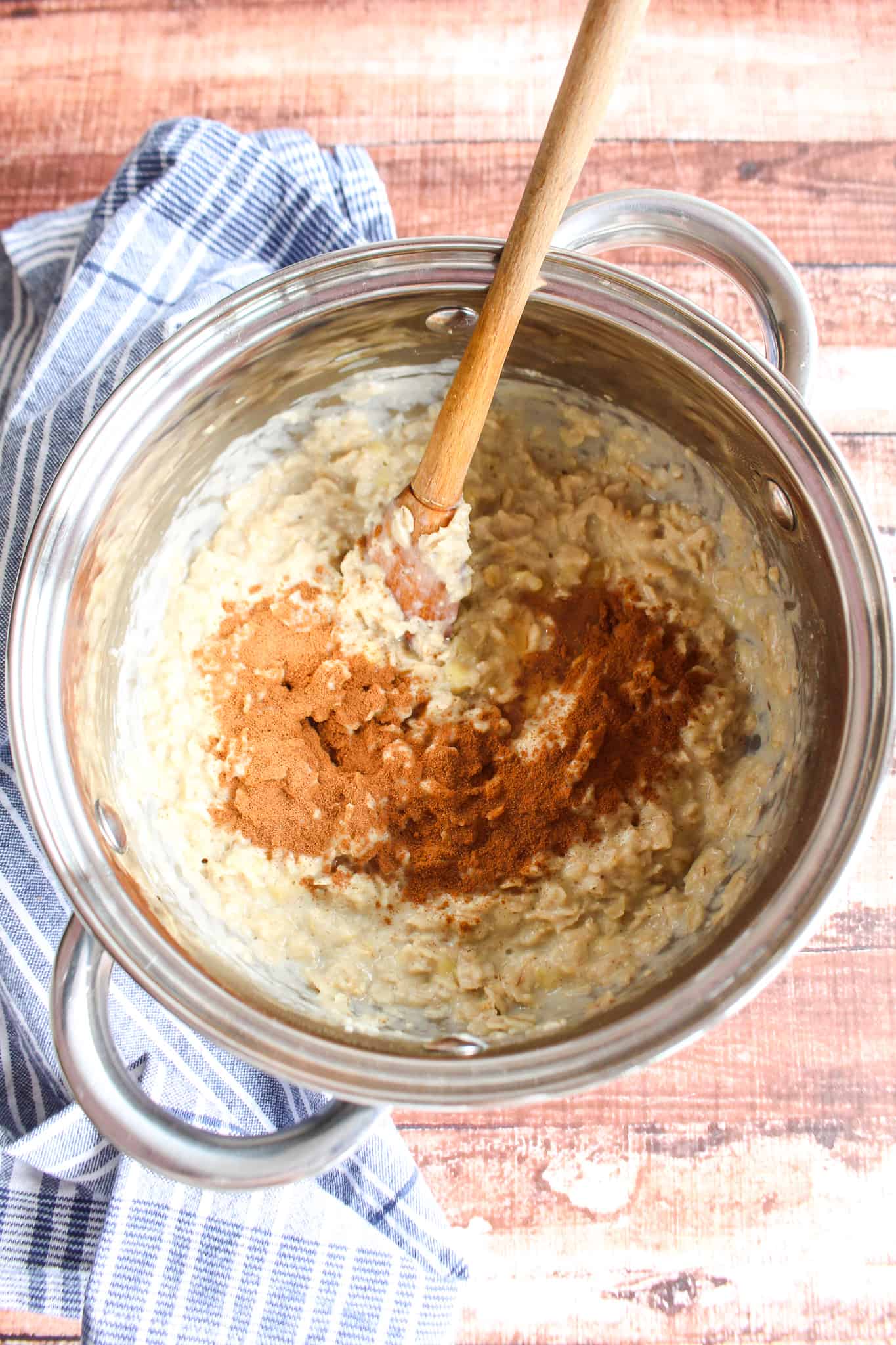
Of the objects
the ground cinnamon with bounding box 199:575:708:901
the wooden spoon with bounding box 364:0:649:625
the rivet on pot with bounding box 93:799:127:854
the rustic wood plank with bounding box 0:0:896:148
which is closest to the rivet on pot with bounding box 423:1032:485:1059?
the ground cinnamon with bounding box 199:575:708:901

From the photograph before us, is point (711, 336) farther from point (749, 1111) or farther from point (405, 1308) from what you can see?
point (405, 1308)

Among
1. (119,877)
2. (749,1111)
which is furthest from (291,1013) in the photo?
(749,1111)

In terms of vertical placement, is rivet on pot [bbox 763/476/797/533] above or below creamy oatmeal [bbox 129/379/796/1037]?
above

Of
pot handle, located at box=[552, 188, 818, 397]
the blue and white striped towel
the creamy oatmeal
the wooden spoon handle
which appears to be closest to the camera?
the wooden spoon handle

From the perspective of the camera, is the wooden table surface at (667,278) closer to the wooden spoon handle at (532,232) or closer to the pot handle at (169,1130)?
the pot handle at (169,1130)

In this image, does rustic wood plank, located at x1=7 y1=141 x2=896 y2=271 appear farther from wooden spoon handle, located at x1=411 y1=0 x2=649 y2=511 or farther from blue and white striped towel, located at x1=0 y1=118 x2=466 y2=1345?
wooden spoon handle, located at x1=411 y1=0 x2=649 y2=511

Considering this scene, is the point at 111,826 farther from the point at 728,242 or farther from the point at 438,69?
the point at 438,69
